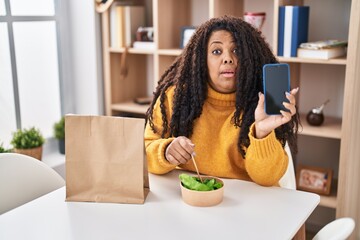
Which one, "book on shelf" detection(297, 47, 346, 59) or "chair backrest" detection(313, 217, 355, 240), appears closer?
"chair backrest" detection(313, 217, 355, 240)

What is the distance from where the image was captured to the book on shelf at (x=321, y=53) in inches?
83.4

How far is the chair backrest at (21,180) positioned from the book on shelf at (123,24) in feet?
4.18

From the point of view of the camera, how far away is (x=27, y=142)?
7.66ft

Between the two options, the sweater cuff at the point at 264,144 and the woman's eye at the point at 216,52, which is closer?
the sweater cuff at the point at 264,144

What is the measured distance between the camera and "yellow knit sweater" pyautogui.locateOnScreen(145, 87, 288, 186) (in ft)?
4.72

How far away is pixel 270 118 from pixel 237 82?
8.2 inches

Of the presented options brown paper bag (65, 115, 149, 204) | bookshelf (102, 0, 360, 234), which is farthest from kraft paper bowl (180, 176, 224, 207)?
bookshelf (102, 0, 360, 234)

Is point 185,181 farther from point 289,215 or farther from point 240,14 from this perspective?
point 240,14

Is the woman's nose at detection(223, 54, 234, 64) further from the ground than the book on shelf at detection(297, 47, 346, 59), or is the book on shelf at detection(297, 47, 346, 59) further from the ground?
the woman's nose at detection(223, 54, 234, 64)

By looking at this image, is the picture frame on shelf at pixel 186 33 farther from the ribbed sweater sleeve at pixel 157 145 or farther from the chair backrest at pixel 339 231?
the chair backrest at pixel 339 231

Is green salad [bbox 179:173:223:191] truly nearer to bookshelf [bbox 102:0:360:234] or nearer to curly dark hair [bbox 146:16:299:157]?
curly dark hair [bbox 146:16:299:157]

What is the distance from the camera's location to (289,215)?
121cm

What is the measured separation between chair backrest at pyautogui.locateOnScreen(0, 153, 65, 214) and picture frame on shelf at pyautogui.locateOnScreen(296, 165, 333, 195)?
132 cm

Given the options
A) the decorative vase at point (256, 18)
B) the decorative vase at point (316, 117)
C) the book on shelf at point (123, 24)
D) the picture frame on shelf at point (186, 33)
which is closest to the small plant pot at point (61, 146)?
the book on shelf at point (123, 24)
